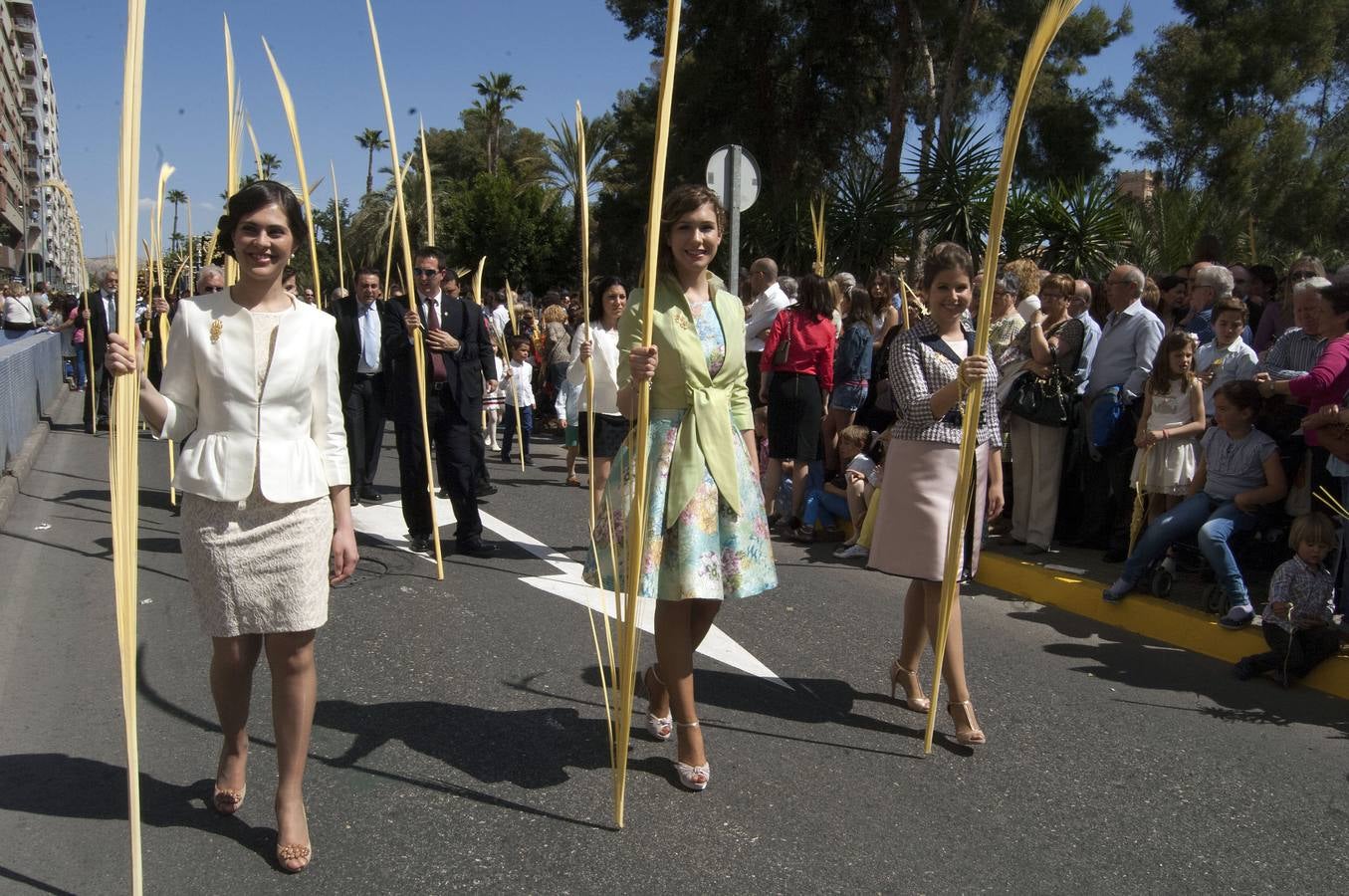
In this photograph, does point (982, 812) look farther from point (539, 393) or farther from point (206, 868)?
point (539, 393)

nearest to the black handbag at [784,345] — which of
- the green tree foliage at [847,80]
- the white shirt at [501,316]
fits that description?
the white shirt at [501,316]

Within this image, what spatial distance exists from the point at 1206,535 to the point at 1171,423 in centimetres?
101

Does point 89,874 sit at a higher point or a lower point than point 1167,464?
lower

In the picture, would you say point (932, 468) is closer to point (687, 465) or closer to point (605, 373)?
point (687, 465)

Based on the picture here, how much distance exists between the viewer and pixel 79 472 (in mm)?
10461

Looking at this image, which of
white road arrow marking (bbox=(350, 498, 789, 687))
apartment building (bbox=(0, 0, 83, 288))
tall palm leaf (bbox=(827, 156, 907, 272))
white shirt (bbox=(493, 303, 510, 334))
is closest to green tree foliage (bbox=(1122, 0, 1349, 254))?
tall palm leaf (bbox=(827, 156, 907, 272))

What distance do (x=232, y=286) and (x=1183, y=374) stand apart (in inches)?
206

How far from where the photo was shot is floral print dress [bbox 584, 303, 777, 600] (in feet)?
11.6

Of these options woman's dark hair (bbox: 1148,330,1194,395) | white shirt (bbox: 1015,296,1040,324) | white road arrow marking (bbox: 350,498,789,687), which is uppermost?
white shirt (bbox: 1015,296,1040,324)

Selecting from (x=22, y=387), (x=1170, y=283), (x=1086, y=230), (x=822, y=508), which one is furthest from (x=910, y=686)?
(x=22, y=387)

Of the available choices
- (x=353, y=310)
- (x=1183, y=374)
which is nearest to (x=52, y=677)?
(x=353, y=310)

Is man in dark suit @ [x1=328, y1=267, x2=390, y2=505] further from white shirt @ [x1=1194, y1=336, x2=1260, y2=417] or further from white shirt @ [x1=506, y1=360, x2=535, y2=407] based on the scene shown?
white shirt @ [x1=1194, y1=336, x2=1260, y2=417]

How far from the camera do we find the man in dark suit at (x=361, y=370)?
8414mm

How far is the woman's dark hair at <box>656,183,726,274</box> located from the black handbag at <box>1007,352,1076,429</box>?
407 centimetres
